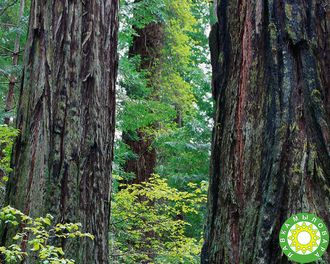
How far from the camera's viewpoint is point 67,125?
13.8 feet

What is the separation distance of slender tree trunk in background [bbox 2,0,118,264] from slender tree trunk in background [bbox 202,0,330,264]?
1.95 m

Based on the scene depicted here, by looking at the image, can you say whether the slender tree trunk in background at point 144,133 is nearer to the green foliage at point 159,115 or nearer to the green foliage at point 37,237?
the green foliage at point 159,115

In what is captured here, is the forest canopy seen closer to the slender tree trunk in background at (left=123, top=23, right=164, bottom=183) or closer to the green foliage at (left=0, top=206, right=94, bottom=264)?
the green foliage at (left=0, top=206, right=94, bottom=264)

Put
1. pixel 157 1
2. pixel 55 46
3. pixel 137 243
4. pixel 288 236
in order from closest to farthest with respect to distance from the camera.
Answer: pixel 288 236, pixel 55 46, pixel 137 243, pixel 157 1

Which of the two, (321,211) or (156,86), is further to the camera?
(156,86)

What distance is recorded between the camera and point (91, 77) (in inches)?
176

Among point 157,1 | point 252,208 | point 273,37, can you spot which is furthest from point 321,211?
point 157,1

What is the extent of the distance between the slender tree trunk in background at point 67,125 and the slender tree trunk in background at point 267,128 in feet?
6.41

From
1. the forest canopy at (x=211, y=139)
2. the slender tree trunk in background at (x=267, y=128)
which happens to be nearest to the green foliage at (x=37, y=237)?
the forest canopy at (x=211, y=139)

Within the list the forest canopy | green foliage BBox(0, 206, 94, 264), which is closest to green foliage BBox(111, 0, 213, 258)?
the forest canopy

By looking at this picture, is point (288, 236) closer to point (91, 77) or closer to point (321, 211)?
point (321, 211)

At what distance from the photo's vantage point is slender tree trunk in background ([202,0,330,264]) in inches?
80.1

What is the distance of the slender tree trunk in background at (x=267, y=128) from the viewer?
2.04 meters

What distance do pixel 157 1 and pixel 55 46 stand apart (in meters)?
5.74
